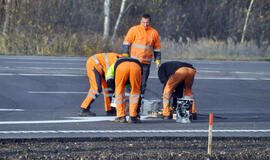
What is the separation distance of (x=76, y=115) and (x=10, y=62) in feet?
36.0

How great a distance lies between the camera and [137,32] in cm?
1045

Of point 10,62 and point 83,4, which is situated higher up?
point 83,4

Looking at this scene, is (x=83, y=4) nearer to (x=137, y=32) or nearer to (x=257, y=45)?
(x=257, y=45)

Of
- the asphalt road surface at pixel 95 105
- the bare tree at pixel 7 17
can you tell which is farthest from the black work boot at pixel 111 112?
the bare tree at pixel 7 17

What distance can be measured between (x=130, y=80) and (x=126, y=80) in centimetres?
9

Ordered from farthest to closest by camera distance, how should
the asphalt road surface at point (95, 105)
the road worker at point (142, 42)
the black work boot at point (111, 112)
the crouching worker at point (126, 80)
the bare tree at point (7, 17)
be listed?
1. the bare tree at point (7, 17)
2. the road worker at point (142, 42)
3. the black work boot at point (111, 112)
4. the crouching worker at point (126, 80)
5. the asphalt road surface at point (95, 105)

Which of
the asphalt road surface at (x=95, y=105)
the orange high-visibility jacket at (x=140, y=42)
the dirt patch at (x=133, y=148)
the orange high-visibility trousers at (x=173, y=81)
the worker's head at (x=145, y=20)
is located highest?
the worker's head at (x=145, y=20)

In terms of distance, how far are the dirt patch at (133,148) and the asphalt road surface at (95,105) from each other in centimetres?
41

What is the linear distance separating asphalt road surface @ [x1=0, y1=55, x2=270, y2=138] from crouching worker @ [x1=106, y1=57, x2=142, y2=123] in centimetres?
Result: 25

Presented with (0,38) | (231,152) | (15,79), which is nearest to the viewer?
(231,152)

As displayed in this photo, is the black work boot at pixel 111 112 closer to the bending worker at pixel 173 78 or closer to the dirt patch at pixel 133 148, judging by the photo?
the bending worker at pixel 173 78

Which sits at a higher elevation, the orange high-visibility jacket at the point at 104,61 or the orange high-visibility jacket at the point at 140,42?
the orange high-visibility jacket at the point at 140,42

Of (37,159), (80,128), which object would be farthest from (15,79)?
(37,159)

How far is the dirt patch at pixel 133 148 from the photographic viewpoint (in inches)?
266
